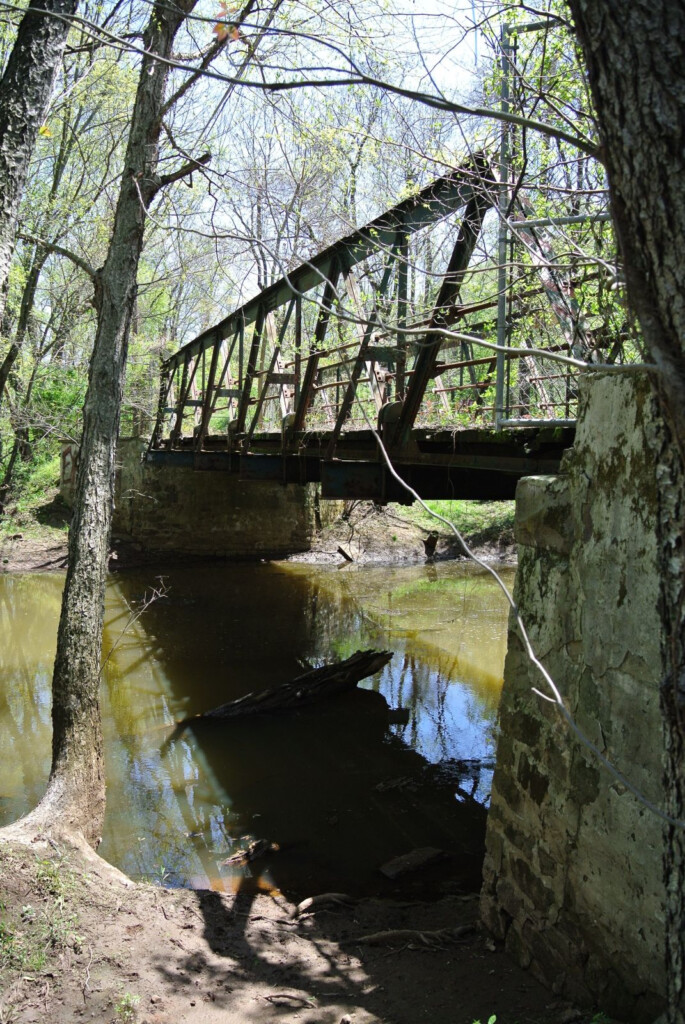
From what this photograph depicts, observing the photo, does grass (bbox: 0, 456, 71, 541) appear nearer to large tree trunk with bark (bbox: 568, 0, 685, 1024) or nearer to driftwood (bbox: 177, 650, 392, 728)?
driftwood (bbox: 177, 650, 392, 728)

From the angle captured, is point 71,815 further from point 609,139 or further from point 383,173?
point 383,173

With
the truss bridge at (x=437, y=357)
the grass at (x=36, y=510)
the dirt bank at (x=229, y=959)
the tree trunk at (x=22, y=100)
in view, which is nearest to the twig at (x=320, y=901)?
the dirt bank at (x=229, y=959)

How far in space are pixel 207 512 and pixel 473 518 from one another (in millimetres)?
6329

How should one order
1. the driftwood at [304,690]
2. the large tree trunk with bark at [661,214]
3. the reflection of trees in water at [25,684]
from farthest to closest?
the driftwood at [304,690] < the reflection of trees in water at [25,684] < the large tree trunk with bark at [661,214]

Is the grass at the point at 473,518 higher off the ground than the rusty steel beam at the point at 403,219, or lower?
lower

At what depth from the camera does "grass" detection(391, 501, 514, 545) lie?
57.4 feet

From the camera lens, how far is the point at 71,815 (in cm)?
488

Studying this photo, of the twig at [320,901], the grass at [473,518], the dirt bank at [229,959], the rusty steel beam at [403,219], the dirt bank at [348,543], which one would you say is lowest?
the twig at [320,901]

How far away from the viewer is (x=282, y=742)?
7320mm

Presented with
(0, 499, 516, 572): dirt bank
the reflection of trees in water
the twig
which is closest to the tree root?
the twig

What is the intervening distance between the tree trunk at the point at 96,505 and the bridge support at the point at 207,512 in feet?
39.1

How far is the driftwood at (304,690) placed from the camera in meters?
7.97

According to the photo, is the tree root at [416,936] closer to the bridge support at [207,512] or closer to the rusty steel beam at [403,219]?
the rusty steel beam at [403,219]

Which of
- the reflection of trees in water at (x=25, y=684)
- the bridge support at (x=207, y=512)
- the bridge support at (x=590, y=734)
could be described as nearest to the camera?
the bridge support at (x=590, y=734)
